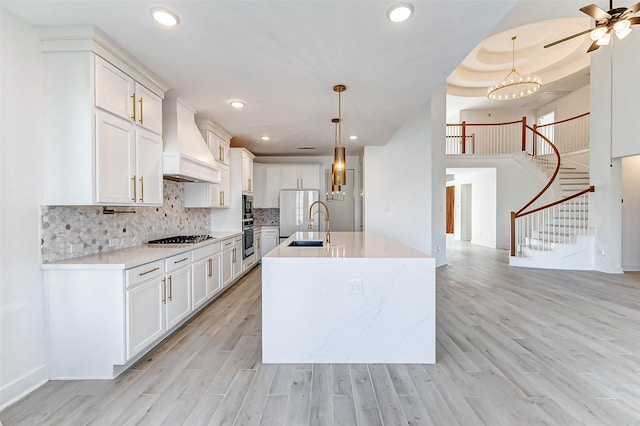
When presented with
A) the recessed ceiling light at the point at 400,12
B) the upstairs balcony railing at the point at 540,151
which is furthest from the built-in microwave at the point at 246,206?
Answer: the upstairs balcony railing at the point at 540,151

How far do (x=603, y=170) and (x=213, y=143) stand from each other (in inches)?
273

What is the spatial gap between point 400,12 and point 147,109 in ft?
7.67

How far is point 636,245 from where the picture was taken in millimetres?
5625

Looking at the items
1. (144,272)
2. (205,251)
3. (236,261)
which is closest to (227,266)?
(236,261)

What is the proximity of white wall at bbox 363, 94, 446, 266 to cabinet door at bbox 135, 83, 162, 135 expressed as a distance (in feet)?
13.4

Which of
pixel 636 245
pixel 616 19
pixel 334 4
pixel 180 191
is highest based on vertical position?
pixel 616 19

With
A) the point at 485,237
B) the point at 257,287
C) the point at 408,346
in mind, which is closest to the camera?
the point at 408,346

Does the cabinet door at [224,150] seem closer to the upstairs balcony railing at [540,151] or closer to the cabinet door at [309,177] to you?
the cabinet door at [309,177]

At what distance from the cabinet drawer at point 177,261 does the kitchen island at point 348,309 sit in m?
1.04

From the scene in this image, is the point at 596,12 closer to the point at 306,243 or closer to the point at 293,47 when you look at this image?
the point at 293,47

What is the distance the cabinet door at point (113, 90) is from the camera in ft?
7.16

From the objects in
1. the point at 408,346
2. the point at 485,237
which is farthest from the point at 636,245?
the point at 408,346

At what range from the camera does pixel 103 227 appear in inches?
106

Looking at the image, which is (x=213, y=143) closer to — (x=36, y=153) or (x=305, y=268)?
(x=36, y=153)
